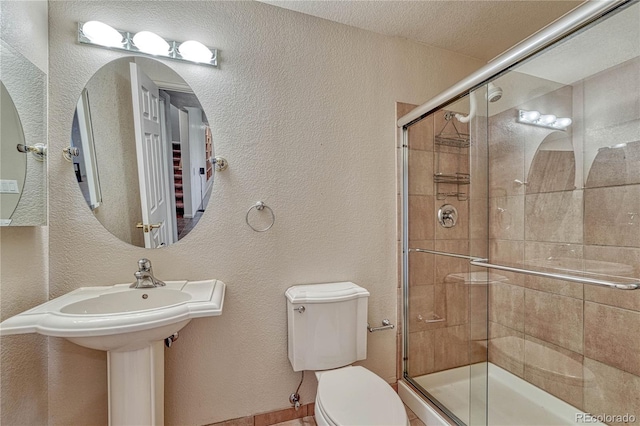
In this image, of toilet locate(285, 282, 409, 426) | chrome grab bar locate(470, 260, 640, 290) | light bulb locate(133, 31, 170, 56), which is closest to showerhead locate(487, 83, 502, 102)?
chrome grab bar locate(470, 260, 640, 290)

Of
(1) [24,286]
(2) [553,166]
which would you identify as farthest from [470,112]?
(1) [24,286]

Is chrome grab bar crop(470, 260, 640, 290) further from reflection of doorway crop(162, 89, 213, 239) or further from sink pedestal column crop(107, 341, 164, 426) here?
sink pedestal column crop(107, 341, 164, 426)

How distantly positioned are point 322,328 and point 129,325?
0.86 metres

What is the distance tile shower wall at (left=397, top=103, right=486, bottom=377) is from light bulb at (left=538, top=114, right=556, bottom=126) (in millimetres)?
441

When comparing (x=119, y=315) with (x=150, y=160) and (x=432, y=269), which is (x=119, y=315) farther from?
(x=432, y=269)

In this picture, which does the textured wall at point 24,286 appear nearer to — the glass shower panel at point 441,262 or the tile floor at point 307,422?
the tile floor at point 307,422

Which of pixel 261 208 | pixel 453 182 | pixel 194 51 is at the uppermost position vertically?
pixel 194 51

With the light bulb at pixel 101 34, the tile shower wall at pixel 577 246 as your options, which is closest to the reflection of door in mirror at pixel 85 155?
the light bulb at pixel 101 34

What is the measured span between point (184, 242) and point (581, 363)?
216 cm

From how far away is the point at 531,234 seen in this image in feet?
5.50

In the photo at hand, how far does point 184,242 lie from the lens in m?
1.41

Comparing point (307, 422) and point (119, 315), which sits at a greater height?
point (119, 315)

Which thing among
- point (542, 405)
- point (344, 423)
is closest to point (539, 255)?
point (542, 405)

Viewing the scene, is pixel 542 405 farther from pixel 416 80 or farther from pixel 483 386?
pixel 416 80
